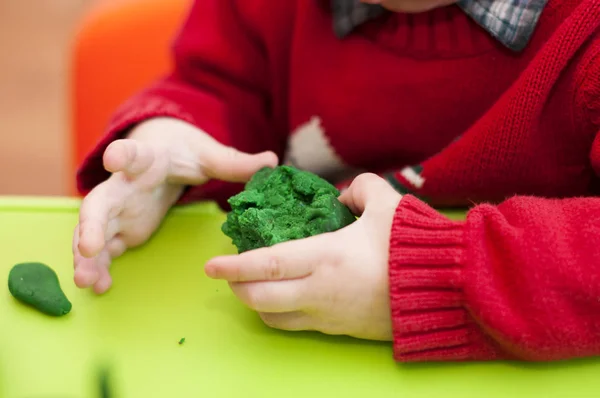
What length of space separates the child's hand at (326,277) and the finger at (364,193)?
31 millimetres

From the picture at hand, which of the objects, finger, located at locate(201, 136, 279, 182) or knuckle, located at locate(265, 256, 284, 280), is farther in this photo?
finger, located at locate(201, 136, 279, 182)

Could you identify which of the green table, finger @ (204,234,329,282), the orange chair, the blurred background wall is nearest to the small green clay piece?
the green table

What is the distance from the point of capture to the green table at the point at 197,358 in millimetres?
493

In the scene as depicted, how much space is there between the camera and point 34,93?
1921 millimetres

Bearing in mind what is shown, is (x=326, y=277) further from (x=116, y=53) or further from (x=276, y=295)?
(x=116, y=53)

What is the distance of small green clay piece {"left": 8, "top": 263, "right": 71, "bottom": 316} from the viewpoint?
553 mm

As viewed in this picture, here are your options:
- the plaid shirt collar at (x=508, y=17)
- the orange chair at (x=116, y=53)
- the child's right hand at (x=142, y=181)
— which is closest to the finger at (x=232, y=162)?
the child's right hand at (x=142, y=181)

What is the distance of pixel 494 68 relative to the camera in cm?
66

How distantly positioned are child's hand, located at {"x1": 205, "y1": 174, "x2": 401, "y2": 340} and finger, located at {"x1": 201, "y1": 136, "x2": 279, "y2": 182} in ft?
0.43

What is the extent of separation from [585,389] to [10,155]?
62.4 inches

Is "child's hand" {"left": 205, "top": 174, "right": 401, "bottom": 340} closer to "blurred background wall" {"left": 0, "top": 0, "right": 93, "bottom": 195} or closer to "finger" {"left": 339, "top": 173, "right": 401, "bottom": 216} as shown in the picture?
"finger" {"left": 339, "top": 173, "right": 401, "bottom": 216}

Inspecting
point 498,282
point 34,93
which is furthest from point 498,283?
point 34,93

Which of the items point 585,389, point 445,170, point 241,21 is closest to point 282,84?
point 241,21

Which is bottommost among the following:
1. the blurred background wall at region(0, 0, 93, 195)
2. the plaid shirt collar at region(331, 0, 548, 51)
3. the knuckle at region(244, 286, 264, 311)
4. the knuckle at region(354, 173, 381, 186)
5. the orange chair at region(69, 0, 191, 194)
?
the blurred background wall at region(0, 0, 93, 195)
